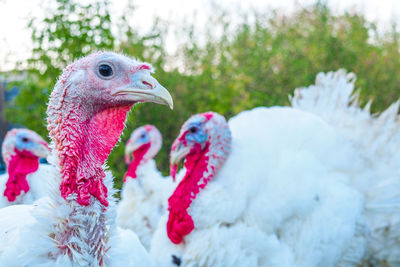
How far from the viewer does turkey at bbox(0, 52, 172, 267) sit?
168 cm

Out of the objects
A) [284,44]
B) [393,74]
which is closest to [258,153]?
[284,44]

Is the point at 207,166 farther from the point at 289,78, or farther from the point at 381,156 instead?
the point at 289,78

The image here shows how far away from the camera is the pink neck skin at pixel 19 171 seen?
3.19 metres

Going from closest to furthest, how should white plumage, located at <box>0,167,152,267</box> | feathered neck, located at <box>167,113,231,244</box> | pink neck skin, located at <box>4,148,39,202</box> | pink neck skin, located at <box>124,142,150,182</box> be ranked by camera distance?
white plumage, located at <box>0,167,152,267</box>
feathered neck, located at <box>167,113,231,244</box>
pink neck skin, located at <box>4,148,39,202</box>
pink neck skin, located at <box>124,142,150,182</box>

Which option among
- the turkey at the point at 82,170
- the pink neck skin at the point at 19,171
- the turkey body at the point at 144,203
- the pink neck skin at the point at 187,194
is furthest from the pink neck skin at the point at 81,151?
the turkey body at the point at 144,203

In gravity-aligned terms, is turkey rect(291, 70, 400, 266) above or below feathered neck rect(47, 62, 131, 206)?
above

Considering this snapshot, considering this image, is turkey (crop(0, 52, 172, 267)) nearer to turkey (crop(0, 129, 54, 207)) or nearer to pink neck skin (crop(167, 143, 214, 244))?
pink neck skin (crop(167, 143, 214, 244))

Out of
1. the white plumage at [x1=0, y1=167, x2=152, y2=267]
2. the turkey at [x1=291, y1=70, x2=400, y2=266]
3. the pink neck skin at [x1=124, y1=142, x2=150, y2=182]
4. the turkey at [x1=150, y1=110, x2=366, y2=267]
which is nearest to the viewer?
the white plumage at [x1=0, y1=167, x2=152, y2=267]

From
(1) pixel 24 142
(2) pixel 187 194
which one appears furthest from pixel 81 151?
(1) pixel 24 142

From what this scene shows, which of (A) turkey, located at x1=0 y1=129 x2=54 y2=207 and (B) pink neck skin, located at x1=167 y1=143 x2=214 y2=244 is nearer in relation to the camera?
(B) pink neck skin, located at x1=167 y1=143 x2=214 y2=244

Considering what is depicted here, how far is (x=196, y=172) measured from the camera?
123 inches

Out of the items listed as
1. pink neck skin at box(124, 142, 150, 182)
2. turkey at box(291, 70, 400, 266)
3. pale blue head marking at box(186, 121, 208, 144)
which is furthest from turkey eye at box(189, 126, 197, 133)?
pink neck skin at box(124, 142, 150, 182)

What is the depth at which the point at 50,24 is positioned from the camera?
14.1 ft

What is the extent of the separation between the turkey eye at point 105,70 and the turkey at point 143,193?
2.24m
